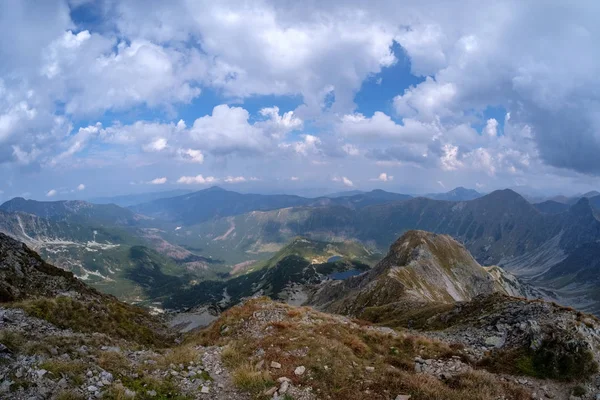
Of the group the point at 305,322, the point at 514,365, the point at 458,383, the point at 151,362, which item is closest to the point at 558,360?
the point at 514,365

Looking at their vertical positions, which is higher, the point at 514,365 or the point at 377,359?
the point at 377,359

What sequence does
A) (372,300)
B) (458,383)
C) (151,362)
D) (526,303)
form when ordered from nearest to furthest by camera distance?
(458,383) → (151,362) → (526,303) → (372,300)

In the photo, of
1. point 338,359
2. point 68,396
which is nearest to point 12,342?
point 68,396

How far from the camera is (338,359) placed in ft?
72.0

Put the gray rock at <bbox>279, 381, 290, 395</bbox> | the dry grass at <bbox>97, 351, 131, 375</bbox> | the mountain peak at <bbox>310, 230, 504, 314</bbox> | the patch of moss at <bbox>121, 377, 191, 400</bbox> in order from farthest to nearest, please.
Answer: the mountain peak at <bbox>310, 230, 504, 314</bbox> → the dry grass at <bbox>97, 351, 131, 375</bbox> → the gray rock at <bbox>279, 381, 290, 395</bbox> → the patch of moss at <bbox>121, 377, 191, 400</bbox>

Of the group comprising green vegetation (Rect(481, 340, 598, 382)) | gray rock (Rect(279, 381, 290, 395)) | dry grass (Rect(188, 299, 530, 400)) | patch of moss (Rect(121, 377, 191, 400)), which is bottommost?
green vegetation (Rect(481, 340, 598, 382))

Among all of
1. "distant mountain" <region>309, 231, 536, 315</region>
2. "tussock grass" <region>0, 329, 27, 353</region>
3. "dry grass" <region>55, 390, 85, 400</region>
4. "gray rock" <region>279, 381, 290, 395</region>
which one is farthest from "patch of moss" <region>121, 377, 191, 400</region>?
"distant mountain" <region>309, 231, 536, 315</region>

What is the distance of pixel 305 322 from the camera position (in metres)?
32.1

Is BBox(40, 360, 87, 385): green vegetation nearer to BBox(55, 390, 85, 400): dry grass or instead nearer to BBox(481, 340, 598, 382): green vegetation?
BBox(55, 390, 85, 400): dry grass

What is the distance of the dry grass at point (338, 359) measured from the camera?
1811cm

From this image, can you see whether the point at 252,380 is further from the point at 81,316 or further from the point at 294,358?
the point at 81,316

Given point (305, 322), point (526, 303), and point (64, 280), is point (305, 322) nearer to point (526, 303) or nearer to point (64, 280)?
point (526, 303)

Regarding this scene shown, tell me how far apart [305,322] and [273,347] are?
842 cm

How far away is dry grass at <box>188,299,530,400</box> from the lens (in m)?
18.1
